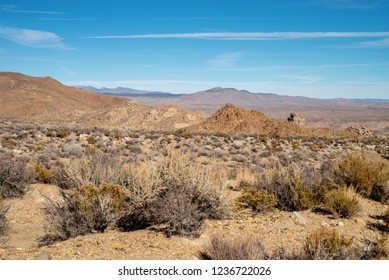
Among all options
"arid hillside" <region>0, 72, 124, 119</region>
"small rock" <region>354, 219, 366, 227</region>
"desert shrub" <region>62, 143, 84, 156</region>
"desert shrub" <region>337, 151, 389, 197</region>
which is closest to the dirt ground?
"small rock" <region>354, 219, 366, 227</region>

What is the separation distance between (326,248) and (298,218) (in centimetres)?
239

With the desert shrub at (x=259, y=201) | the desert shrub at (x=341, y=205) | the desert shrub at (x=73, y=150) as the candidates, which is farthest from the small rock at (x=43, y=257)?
the desert shrub at (x=73, y=150)

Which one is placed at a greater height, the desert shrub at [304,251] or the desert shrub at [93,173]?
the desert shrub at [93,173]

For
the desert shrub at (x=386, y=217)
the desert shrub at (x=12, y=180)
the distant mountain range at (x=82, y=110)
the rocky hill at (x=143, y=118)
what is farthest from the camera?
the distant mountain range at (x=82, y=110)

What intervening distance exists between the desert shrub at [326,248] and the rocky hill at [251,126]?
3258cm

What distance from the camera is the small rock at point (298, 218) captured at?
23.0ft

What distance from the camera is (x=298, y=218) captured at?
7.16 meters

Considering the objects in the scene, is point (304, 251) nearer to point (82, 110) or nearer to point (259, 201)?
point (259, 201)

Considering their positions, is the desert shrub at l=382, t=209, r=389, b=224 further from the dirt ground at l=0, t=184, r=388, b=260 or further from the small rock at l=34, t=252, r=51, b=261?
the small rock at l=34, t=252, r=51, b=261

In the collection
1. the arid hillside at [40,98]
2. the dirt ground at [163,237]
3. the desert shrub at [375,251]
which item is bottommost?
the dirt ground at [163,237]

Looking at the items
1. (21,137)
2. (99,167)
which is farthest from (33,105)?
(99,167)

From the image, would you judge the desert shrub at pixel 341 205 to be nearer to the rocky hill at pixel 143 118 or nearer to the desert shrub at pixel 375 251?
the desert shrub at pixel 375 251

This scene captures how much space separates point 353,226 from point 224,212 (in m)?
2.36
